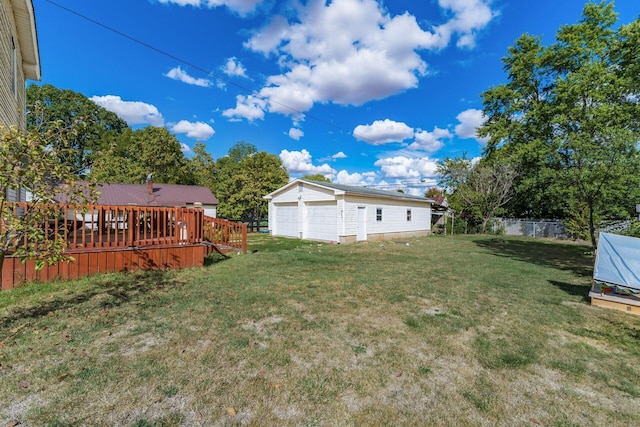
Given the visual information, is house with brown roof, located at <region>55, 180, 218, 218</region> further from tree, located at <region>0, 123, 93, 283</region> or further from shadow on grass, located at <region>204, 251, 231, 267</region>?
tree, located at <region>0, 123, 93, 283</region>

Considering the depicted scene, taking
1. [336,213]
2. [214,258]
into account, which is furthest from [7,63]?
[336,213]

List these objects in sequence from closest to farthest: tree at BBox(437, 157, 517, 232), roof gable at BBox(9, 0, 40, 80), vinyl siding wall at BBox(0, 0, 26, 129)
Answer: vinyl siding wall at BBox(0, 0, 26, 129) → roof gable at BBox(9, 0, 40, 80) → tree at BBox(437, 157, 517, 232)

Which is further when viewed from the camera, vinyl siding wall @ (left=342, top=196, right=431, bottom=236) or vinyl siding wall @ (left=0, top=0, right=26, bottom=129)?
vinyl siding wall @ (left=342, top=196, right=431, bottom=236)

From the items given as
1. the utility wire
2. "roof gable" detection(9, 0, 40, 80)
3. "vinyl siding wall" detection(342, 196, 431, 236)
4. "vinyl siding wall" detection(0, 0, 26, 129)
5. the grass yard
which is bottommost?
the grass yard

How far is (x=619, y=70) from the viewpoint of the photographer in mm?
17266

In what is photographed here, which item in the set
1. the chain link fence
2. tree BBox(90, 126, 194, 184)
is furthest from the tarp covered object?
tree BBox(90, 126, 194, 184)

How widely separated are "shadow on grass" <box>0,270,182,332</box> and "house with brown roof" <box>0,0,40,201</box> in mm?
2302

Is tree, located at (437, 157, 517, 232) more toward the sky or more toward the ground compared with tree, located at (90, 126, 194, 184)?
more toward the ground

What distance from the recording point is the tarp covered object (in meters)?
4.77

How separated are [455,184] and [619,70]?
12.0 metres

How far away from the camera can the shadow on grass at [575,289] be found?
5498 millimetres

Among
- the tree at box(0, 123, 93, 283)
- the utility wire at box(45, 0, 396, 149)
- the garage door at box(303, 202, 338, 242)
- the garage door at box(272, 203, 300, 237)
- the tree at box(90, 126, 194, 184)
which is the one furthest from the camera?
the tree at box(90, 126, 194, 184)

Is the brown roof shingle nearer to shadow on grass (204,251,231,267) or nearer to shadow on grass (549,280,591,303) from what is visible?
shadow on grass (204,251,231,267)

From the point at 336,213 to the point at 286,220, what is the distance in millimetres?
3915
